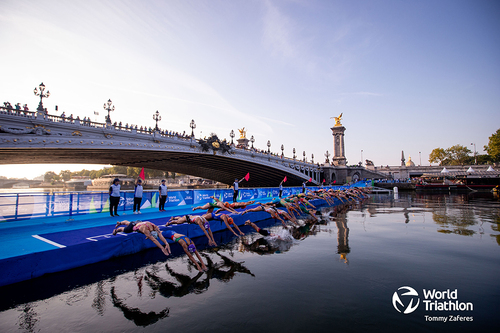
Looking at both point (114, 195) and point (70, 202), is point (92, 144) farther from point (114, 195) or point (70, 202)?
point (114, 195)

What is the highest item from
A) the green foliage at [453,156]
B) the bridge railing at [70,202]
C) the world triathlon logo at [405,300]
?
the green foliage at [453,156]

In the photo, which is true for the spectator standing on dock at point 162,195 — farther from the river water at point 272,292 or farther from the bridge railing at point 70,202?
the river water at point 272,292

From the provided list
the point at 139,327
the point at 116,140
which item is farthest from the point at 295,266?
the point at 116,140

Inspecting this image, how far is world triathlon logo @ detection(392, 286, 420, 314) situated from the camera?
18.1 feet

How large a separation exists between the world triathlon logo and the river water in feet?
0.12

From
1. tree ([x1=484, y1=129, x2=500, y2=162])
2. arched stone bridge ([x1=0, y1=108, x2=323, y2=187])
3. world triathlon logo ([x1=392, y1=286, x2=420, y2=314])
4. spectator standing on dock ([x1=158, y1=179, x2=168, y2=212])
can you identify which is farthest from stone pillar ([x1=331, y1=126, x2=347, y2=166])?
world triathlon logo ([x1=392, y1=286, x2=420, y2=314])

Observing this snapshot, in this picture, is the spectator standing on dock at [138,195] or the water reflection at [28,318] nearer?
the water reflection at [28,318]

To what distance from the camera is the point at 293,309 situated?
17.9 feet

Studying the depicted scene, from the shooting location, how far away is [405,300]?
19.2 ft

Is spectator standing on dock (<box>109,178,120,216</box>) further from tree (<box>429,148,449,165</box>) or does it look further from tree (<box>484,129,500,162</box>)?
tree (<box>429,148,449,165</box>)

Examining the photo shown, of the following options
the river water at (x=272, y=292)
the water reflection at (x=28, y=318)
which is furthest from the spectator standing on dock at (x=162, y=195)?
the water reflection at (x=28, y=318)

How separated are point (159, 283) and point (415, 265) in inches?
324

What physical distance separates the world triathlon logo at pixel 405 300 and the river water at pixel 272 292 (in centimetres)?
4

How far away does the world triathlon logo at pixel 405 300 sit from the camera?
551 centimetres
